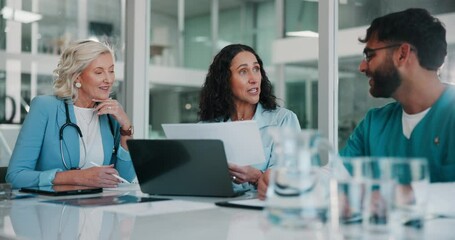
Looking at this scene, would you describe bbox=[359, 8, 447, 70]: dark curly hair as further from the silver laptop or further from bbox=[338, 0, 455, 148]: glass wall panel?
bbox=[338, 0, 455, 148]: glass wall panel

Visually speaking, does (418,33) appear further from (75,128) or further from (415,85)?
(75,128)

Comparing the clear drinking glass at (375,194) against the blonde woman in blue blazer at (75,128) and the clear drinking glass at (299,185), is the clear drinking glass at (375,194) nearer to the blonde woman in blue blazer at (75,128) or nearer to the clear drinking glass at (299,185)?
the clear drinking glass at (299,185)

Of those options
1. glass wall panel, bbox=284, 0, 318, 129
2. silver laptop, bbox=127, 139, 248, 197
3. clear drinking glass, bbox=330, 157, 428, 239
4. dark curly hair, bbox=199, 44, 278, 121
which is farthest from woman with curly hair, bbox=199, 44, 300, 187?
clear drinking glass, bbox=330, 157, 428, 239

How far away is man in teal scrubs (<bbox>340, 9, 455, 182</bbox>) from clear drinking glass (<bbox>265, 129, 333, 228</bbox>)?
2.59 feet

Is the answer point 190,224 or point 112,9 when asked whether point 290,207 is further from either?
point 112,9

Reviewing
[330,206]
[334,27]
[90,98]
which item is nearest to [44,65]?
[90,98]

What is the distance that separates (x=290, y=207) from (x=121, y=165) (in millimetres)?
1682

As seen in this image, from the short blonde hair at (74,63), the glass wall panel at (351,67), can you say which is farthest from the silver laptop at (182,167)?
the glass wall panel at (351,67)

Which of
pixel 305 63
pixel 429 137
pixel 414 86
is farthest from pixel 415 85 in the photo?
pixel 305 63

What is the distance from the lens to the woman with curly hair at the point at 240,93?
2.40 metres

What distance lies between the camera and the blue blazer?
2161 mm

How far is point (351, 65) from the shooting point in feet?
8.87

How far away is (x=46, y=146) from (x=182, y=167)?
34.5 inches

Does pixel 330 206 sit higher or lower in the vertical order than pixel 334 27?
lower
